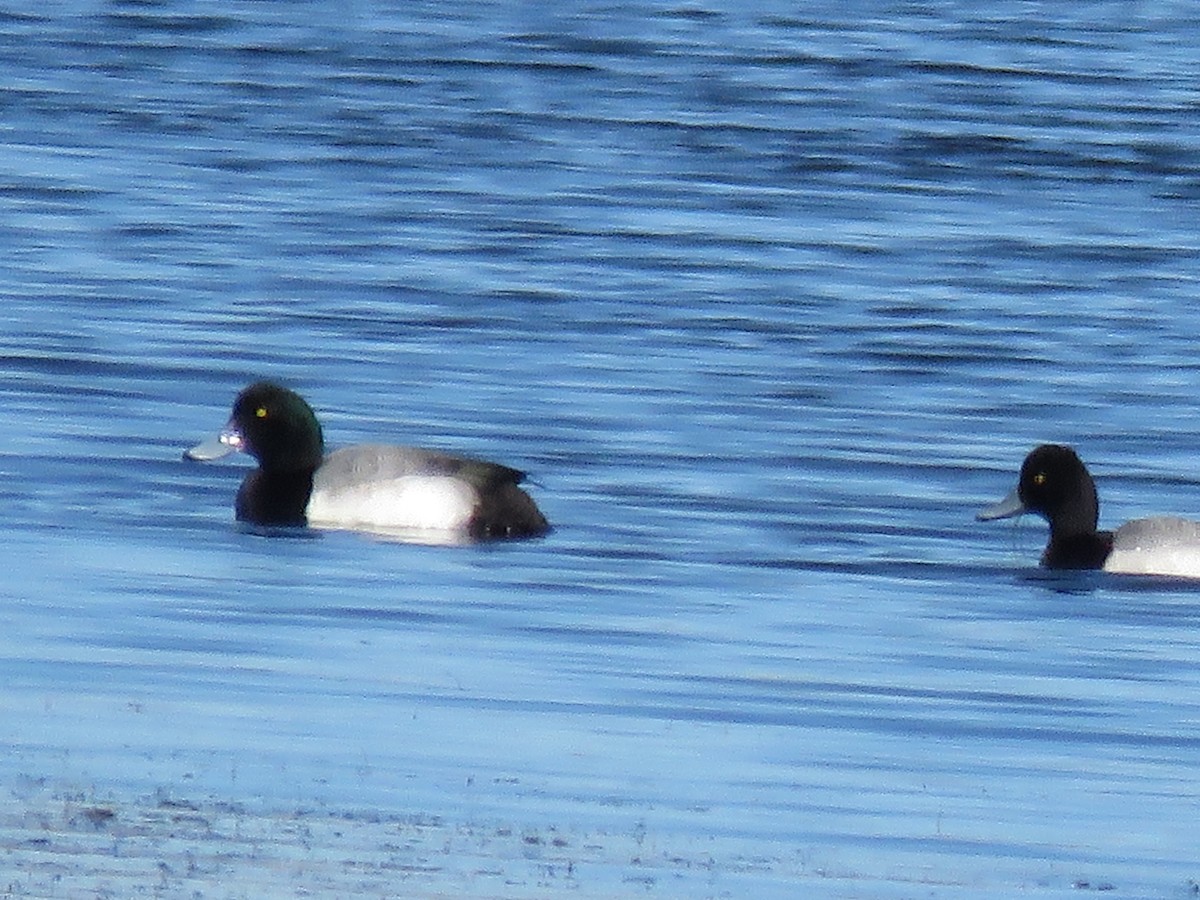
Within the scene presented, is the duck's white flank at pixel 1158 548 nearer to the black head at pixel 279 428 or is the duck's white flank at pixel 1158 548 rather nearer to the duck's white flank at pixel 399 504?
the duck's white flank at pixel 399 504

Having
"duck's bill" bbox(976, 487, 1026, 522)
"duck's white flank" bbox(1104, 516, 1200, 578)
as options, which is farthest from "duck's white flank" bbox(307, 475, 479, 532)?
"duck's white flank" bbox(1104, 516, 1200, 578)

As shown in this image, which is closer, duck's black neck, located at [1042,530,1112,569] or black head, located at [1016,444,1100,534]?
duck's black neck, located at [1042,530,1112,569]

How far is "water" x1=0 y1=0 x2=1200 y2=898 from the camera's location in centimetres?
973

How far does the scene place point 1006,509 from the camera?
1577cm

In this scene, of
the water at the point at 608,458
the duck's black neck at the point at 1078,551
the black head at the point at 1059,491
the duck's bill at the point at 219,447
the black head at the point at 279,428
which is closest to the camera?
the water at the point at 608,458

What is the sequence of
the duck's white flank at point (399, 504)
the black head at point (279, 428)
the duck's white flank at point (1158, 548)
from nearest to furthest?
the duck's white flank at point (1158, 548)
the duck's white flank at point (399, 504)
the black head at point (279, 428)

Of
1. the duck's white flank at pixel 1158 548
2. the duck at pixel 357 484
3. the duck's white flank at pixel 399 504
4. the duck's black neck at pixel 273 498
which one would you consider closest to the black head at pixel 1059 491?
the duck's white flank at pixel 1158 548

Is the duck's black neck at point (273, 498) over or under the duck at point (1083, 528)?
under

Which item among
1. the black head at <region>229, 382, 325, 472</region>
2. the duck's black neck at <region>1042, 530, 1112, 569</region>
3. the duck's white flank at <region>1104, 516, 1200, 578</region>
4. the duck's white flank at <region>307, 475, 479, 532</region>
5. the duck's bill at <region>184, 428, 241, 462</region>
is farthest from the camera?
the duck's bill at <region>184, 428, 241, 462</region>

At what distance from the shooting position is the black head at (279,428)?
53.4ft

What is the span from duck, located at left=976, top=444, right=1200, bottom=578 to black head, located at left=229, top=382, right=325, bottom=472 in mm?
3117

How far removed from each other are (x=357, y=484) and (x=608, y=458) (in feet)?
6.10

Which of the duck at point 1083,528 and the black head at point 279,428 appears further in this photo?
the black head at point 279,428

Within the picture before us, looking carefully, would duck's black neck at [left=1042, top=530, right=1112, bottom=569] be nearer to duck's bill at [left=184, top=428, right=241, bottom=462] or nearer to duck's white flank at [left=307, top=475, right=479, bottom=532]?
duck's white flank at [left=307, top=475, right=479, bottom=532]
